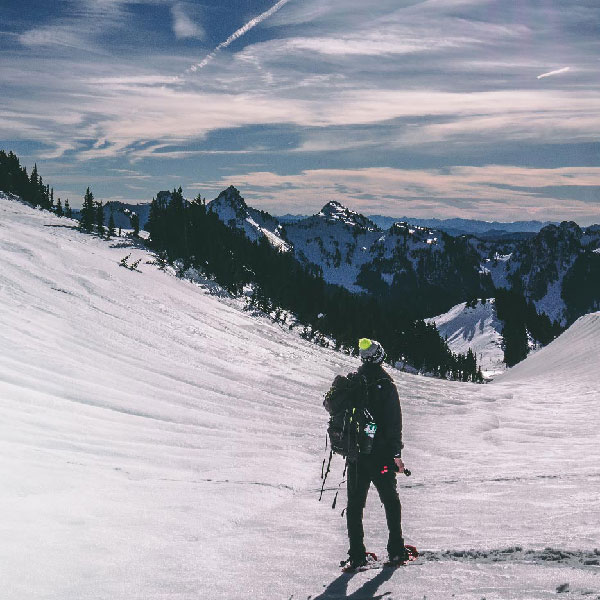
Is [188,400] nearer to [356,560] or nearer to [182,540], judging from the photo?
[182,540]

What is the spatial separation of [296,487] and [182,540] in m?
3.70

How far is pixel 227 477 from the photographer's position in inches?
375

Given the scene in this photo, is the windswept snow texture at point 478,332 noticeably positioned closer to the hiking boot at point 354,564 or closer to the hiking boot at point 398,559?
the hiking boot at point 398,559

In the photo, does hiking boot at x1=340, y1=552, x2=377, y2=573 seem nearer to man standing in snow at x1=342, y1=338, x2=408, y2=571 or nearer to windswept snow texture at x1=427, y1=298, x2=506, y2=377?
man standing in snow at x1=342, y1=338, x2=408, y2=571

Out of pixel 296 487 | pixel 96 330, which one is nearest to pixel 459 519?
pixel 296 487

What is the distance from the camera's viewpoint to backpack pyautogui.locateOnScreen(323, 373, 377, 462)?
564 cm

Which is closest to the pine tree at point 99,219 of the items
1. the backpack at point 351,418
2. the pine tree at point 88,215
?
the pine tree at point 88,215

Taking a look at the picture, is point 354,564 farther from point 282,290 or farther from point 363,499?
point 282,290

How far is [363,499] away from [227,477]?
4.40 metres

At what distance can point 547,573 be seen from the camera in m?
4.86

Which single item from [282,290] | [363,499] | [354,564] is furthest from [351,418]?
[282,290]

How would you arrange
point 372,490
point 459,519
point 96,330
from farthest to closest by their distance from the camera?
point 96,330, point 372,490, point 459,519

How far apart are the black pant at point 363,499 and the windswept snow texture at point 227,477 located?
1.05 feet

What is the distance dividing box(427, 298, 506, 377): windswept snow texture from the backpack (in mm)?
133831
